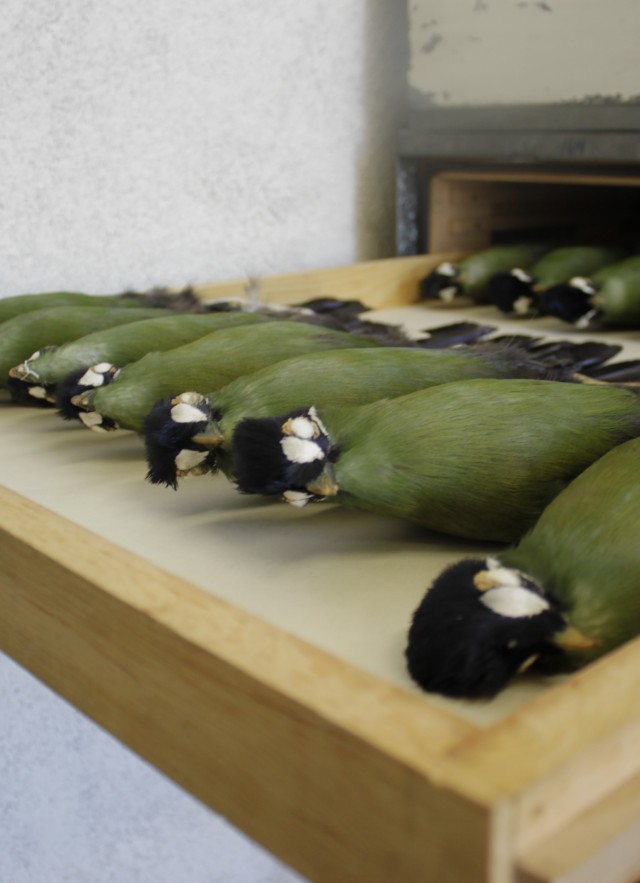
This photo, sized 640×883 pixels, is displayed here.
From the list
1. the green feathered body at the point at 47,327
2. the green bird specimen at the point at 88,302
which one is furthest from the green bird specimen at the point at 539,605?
the green bird specimen at the point at 88,302

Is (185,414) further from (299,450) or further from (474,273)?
(474,273)

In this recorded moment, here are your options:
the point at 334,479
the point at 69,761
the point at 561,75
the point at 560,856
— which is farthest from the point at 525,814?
the point at 561,75

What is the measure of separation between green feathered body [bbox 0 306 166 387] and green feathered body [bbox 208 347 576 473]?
303 mm

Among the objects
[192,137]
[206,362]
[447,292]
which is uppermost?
[192,137]

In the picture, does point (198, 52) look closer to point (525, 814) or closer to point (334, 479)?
point (334, 479)

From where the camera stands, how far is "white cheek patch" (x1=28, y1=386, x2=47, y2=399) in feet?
2.79

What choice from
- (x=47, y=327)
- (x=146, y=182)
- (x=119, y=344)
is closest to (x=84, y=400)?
(x=119, y=344)

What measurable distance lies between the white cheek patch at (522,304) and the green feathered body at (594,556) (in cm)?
93

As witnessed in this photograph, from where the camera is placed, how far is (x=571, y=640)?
43cm

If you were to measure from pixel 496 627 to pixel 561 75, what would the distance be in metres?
1.21

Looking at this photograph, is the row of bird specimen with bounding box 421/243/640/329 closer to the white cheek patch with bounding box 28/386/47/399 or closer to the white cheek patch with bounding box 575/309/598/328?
the white cheek patch with bounding box 575/309/598/328

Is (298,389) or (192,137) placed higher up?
(192,137)

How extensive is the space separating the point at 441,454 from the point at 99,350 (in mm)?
383

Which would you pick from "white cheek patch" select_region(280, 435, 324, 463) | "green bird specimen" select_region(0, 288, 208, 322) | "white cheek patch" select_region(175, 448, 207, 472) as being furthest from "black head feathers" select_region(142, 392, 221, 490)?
"green bird specimen" select_region(0, 288, 208, 322)
